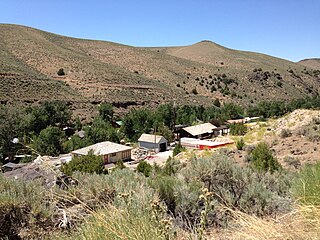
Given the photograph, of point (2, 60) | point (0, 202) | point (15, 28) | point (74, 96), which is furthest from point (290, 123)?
point (15, 28)

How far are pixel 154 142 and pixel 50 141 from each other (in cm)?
1373

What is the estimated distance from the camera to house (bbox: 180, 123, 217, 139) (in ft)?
162

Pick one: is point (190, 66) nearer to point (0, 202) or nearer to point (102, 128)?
point (102, 128)

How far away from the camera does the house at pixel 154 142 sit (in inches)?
1727

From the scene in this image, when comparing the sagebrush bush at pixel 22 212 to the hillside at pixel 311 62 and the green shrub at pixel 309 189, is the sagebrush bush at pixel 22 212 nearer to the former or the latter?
the green shrub at pixel 309 189

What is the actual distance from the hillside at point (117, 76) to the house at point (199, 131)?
12.3m

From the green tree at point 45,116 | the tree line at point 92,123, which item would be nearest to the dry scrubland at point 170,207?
the tree line at point 92,123

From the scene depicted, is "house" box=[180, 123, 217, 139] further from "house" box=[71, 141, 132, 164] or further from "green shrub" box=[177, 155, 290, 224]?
"green shrub" box=[177, 155, 290, 224]

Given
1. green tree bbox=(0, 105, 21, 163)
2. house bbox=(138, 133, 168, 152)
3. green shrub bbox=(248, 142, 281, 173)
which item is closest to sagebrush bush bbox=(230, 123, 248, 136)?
house bbox=(138, 133, 168, 152)

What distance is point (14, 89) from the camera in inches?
1914

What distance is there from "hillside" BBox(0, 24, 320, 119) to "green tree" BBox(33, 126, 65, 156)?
1104cm

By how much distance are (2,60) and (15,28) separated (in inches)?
1097

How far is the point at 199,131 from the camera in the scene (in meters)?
49.9

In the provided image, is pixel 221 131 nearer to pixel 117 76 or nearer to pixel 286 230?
pixel 117 76
